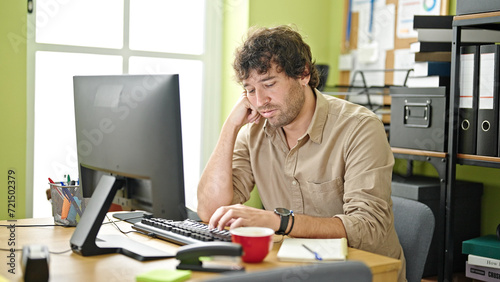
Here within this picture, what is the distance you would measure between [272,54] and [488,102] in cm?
83

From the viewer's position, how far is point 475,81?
200 centimetres

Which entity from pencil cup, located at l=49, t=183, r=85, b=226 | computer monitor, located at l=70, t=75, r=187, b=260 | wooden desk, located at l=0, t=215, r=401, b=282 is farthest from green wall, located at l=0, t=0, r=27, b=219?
computer monitor, located at l=70, t=75, r=187, b=260

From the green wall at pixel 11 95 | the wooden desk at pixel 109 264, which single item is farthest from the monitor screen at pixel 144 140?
the green wall at pixel 11 95

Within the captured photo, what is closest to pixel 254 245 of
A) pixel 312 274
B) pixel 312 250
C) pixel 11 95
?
pixel 312 250

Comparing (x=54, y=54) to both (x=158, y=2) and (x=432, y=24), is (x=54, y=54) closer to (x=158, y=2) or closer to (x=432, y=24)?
(x=158, y=2)

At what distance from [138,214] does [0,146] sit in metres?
0.91

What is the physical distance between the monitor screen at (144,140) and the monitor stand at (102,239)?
41 mm

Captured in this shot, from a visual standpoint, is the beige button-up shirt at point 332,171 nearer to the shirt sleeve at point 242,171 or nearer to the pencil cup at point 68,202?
the shirt sleeve at point 242,171

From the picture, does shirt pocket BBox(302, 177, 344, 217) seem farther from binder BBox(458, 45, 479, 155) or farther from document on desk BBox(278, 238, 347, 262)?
binder BBox(458, 45, 479, 155)

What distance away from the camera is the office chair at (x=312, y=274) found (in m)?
0.76

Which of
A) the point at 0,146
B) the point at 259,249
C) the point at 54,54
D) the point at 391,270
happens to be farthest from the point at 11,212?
the point at 391,270

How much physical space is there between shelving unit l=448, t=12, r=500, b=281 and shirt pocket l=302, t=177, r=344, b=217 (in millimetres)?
646

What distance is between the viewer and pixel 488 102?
196 cm

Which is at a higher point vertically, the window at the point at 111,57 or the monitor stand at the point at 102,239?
the window at the point at 111,57
